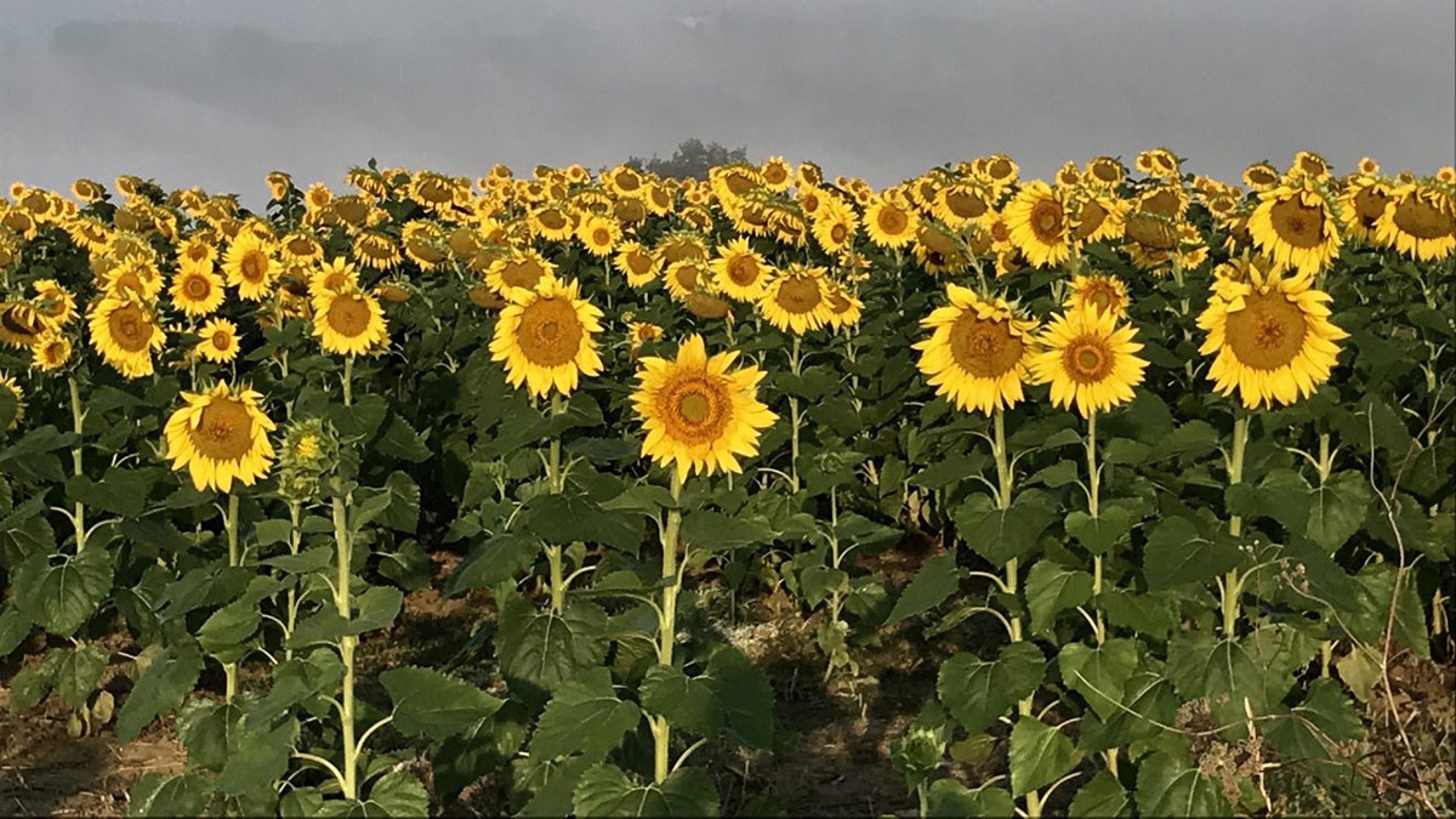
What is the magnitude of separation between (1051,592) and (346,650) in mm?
2306

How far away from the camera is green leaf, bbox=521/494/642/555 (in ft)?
13.2

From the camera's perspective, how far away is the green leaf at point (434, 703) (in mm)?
3623

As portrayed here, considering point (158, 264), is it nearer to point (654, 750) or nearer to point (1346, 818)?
point (654, 750)

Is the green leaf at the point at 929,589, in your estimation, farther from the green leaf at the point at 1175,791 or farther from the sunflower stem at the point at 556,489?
the sunflower stem at the point at 556,489

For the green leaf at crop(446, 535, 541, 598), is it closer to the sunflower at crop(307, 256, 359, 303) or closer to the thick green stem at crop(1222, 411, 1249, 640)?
the thick green stem at crop(1222, 411, 1249, 640)

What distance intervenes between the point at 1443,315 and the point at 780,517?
10.8 ft

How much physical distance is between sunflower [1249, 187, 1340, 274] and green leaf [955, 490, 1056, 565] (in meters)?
1.57

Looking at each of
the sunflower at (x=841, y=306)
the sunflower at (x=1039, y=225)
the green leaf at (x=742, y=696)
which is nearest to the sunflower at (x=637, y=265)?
the sunflower at (x=841, y=306)

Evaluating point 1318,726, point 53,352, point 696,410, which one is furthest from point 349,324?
point 1318,726

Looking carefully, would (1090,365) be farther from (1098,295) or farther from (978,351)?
(1098,295)

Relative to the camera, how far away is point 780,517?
615 centimetres

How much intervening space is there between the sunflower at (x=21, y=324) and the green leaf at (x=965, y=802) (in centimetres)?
525

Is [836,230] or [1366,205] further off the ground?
[836,230]

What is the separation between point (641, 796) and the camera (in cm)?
346
